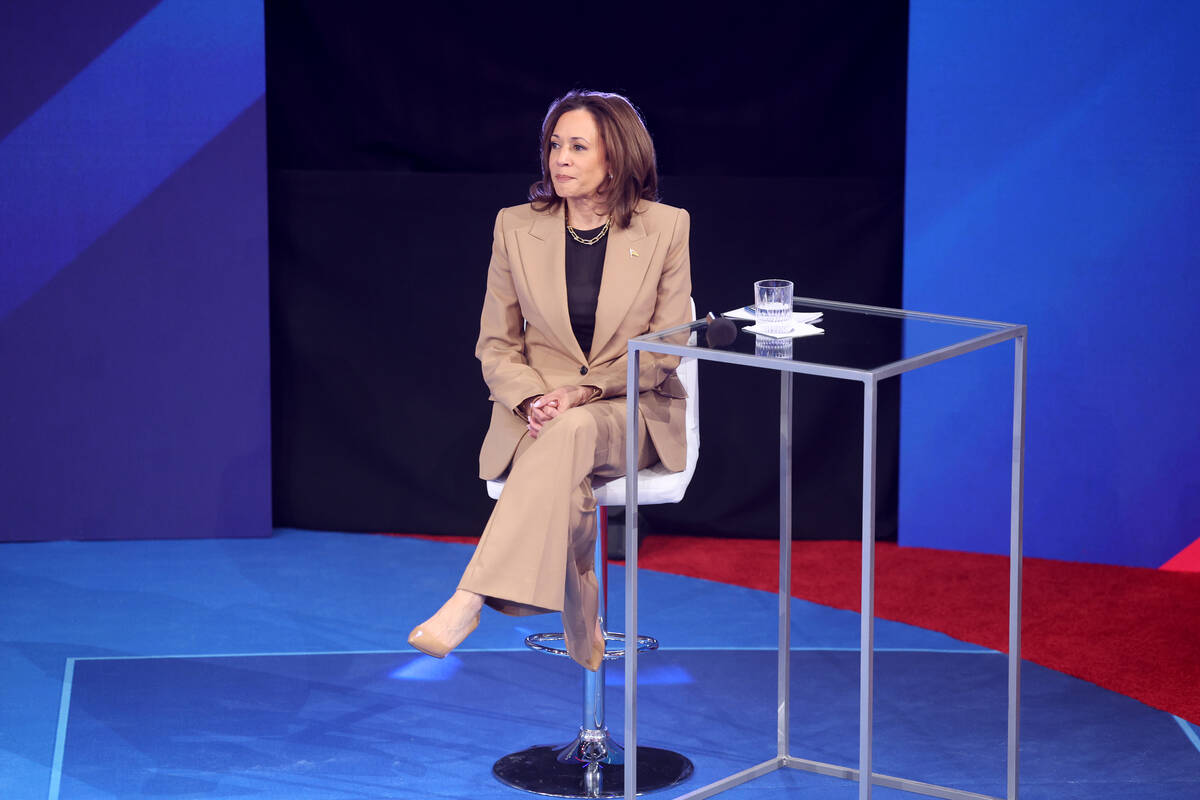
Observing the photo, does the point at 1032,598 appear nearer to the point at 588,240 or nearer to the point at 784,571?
the point at 784,571

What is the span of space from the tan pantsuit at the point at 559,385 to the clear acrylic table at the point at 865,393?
0.11 metres

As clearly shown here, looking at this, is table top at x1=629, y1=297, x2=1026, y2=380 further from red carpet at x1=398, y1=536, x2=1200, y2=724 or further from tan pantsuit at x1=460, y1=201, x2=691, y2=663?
red carpet at x1=398, y1=536, x2=1200, y2=724

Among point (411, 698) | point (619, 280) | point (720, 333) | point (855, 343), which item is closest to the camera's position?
point (855, 343)

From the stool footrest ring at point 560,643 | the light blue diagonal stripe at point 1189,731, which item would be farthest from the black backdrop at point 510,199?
the stool footrest ring at point 560,643

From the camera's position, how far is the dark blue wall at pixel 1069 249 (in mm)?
5117

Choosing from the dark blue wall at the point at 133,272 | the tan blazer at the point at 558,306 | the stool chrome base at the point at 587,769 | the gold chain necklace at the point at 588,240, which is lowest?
the stool chrome base at the point at 587,769

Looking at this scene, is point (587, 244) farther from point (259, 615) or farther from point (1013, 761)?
point (259, 615)

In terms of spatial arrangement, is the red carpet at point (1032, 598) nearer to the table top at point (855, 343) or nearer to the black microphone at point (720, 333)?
the table top at point (855, 343)

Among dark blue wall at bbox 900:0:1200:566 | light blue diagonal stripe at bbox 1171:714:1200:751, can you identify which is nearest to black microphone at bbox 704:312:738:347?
light blue diagonal stripe at bbox 1171:714:1200:751

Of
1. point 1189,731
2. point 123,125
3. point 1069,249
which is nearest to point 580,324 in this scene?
point 1189,731

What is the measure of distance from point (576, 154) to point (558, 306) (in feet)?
1.11

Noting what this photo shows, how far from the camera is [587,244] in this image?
3.65 m

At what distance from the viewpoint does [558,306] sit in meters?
3.57

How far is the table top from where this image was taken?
279 centimetres
